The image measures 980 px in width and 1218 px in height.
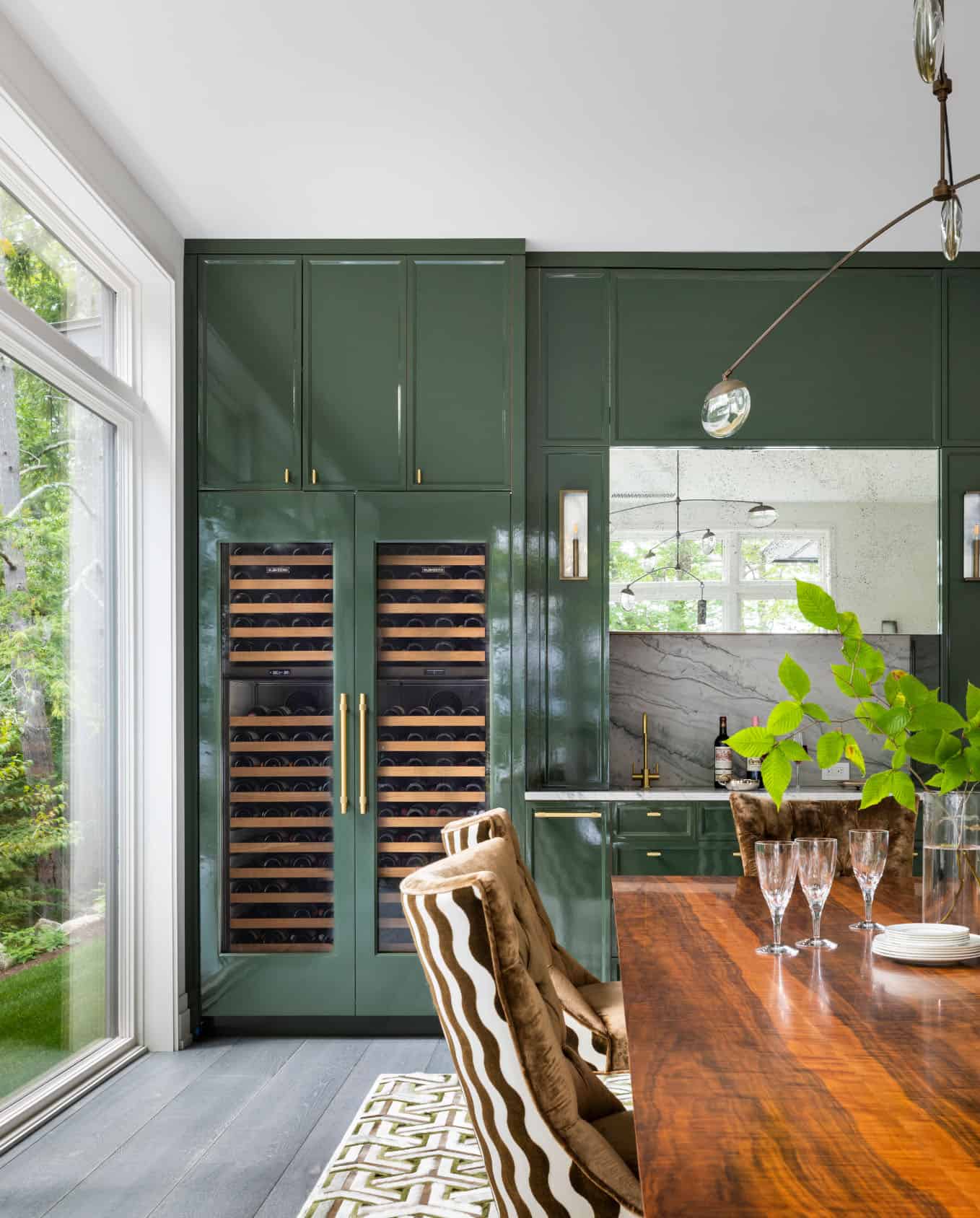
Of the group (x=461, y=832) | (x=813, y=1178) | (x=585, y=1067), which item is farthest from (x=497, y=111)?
(x=813, y=1178)

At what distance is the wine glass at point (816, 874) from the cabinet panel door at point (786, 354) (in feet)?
7.88

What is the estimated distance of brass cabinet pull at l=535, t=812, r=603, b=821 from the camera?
3873 mm

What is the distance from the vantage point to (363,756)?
Result: 153 inches

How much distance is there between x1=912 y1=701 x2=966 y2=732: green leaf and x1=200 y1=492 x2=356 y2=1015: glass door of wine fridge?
2.53 m

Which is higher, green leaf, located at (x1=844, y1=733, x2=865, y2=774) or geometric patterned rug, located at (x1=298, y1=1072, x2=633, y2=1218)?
green leaf, located at (x1=844, y1=733, x2=865, y2=774)

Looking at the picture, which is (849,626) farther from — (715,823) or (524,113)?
(715,823)

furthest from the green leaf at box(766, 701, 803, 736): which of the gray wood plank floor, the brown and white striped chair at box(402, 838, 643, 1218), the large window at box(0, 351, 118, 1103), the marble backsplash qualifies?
the marble backsplash

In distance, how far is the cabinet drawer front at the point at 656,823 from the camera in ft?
12.7

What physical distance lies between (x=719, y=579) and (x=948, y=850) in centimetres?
227

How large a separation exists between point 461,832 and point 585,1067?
0.68m

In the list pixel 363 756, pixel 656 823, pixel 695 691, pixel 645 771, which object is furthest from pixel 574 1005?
pixel 695 691

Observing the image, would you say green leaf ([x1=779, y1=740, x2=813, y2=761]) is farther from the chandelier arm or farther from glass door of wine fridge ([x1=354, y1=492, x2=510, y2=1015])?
glass door of wine fridge ([x1=354, y1=492, x2=510, y2=1015])

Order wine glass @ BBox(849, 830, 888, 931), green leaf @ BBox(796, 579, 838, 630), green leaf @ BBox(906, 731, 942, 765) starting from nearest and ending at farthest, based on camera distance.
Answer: green leaf @ BBox(796, 579, 838, 630) → green leaf @ BBox(906, 731, 942, 765) → wine glass @ BBox(849, 830, 888, 931)

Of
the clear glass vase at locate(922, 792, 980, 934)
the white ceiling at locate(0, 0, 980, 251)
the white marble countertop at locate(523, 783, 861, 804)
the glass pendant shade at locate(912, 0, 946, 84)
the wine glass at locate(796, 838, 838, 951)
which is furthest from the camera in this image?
the white marble countertop at locate(523, 783, 861, 804)
